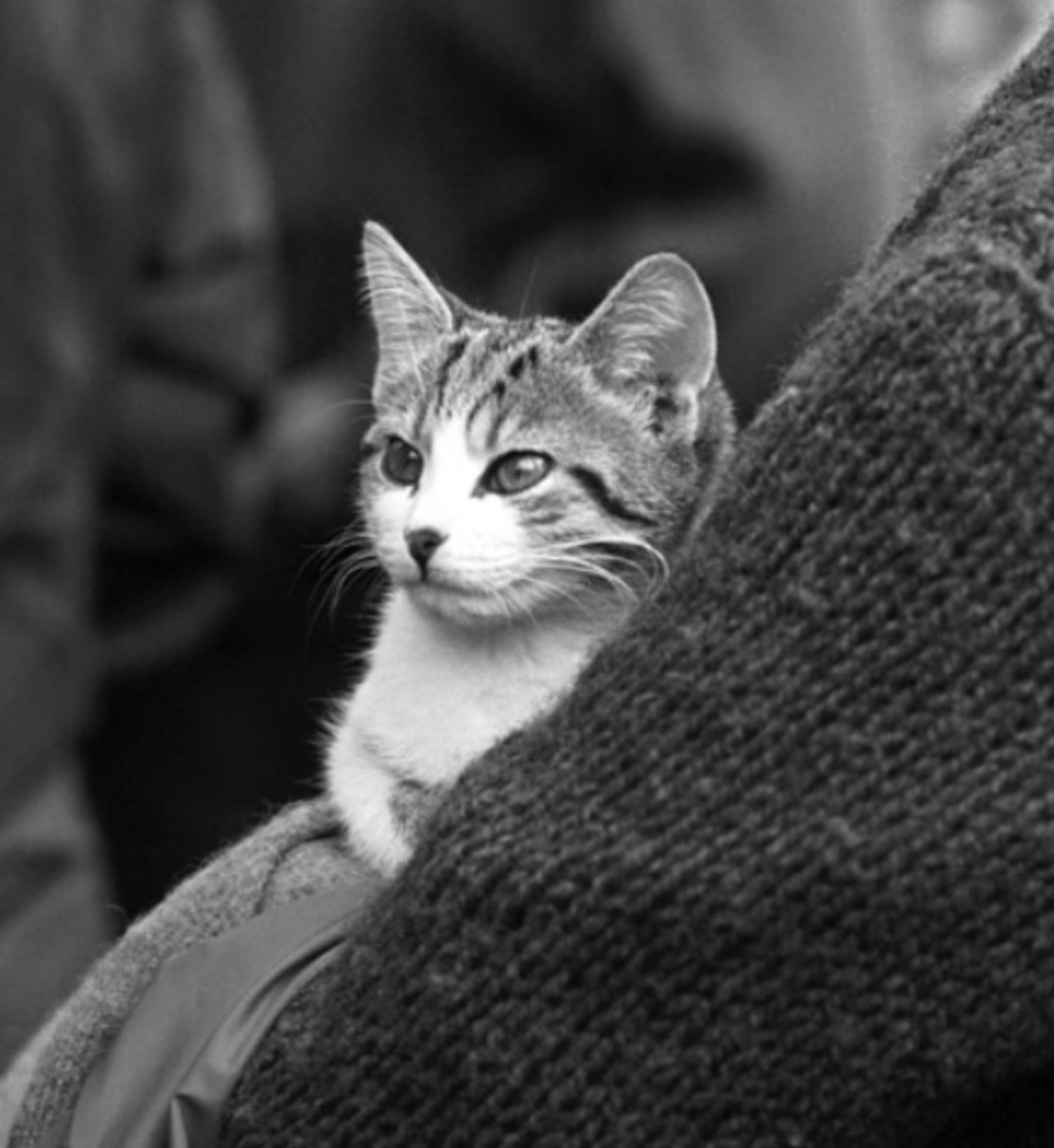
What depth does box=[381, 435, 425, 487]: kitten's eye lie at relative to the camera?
8.11ft

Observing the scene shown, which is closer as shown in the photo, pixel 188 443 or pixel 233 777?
pixel 188 443

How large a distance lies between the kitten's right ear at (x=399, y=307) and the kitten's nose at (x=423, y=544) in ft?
0.98

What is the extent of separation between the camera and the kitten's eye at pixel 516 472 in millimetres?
2412

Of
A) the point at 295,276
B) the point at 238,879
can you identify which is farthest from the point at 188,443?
the point at 238,879

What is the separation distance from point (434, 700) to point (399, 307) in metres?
0.51

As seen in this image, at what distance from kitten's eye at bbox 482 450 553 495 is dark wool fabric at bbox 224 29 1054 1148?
2.42 feet

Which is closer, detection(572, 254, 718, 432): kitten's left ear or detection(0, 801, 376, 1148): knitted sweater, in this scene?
detection(0, 801, 376, 1148): knitted sweater

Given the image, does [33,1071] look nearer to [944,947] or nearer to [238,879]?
[238,879]

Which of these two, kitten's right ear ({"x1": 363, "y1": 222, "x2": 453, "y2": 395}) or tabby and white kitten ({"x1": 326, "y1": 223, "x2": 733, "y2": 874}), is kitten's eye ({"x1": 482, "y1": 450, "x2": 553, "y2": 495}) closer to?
tabby and white kitten ({"x1": 326, "y1": 223, "x2": 733, "y2": 874})

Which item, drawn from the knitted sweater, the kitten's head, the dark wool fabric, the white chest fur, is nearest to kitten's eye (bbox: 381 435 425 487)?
the kitten's head

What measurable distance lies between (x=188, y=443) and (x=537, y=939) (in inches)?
102

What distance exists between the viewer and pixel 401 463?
249cm

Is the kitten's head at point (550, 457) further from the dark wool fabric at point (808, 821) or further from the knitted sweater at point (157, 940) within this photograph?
the dark wool fabric at point (808, 821)

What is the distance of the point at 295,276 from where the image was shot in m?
4.45
